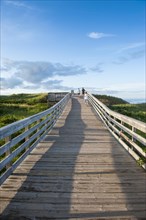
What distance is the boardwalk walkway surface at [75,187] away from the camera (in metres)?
4.60

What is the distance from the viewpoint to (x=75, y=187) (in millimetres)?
5707

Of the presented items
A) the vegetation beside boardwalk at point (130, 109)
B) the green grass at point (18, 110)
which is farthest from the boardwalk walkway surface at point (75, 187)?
the vegetation beside boardwalk at point (130, 109)

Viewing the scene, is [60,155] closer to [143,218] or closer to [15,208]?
[15,208]

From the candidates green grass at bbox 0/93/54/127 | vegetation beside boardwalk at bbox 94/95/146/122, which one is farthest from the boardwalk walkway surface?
vegetation beside boardwalk at bbox 94/95/146/122

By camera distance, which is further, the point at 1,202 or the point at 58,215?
the point at 1,202

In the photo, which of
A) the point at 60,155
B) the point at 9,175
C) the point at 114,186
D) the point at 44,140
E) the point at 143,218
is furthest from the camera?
the point at 44,140

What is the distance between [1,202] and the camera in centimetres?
494

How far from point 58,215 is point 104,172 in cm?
253

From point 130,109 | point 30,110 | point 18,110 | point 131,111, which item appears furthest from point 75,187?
point 130,109

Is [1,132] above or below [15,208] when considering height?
above

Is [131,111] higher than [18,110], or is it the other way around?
[18,110]

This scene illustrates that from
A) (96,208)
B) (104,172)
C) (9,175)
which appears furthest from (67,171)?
(96,208)

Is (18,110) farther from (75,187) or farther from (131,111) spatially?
(75,187)

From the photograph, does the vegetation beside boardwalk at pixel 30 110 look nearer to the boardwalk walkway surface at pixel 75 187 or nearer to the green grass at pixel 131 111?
the green grass at pixel 131 111
